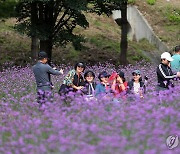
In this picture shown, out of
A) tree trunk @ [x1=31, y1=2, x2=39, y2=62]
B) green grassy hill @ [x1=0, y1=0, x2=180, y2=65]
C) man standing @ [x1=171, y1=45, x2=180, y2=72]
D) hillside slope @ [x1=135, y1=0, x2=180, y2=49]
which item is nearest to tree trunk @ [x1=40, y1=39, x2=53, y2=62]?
tree trunk @ [x1=31, y1=2, x2=39, y2=62]

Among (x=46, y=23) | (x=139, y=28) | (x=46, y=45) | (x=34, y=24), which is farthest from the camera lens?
(x=139, y=28)

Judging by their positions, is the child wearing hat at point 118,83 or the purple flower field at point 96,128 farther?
the child wearing hat at point 118,83

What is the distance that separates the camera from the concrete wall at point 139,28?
81.0ft

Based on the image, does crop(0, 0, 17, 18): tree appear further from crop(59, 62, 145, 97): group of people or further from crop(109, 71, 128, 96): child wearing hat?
crop(109, 71, 128, 96): child wearing hat

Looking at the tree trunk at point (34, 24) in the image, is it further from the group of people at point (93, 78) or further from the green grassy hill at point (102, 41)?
the group of people at point (93, 78)

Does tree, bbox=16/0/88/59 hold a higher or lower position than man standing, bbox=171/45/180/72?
higher

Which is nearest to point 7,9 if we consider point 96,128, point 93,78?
point 93,78

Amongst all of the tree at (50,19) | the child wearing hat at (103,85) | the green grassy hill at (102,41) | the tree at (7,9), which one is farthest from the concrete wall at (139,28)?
the child wearing hat at (103,85)

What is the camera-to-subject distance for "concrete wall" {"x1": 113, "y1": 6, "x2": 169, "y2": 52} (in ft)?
81.0

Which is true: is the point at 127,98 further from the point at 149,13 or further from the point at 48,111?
the point at 149,13

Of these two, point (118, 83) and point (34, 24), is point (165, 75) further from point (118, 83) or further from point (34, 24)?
point (34, 24)

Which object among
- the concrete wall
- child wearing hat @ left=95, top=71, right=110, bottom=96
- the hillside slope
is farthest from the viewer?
the concrete wall

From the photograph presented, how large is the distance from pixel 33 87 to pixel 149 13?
16.8 metres

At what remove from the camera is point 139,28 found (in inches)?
1018
